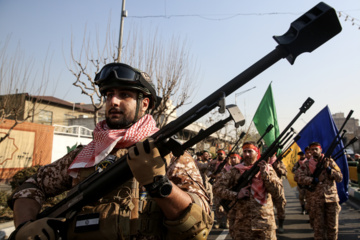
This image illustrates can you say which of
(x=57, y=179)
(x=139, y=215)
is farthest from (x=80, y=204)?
(x=57, y=179)

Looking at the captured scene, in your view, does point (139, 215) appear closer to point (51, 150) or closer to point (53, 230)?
point (53, 230)

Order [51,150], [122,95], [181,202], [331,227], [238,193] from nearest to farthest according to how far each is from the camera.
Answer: [181,202] < [122,95] < [238,193] < [331,227] < [51,150]

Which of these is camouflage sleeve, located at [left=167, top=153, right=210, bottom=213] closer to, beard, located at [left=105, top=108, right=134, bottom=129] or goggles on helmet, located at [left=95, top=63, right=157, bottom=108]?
beard, located at [left=105, top=108, right=134, bottom=129]

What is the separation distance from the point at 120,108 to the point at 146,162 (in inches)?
29.6

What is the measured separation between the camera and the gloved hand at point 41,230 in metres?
1.55

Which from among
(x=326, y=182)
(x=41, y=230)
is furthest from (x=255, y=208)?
(x=41, y=230)

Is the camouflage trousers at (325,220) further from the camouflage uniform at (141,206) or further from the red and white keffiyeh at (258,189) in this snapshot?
the camouflage uniform at (141,206)

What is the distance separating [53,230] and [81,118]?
31398 mm

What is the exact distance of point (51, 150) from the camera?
15.1 m

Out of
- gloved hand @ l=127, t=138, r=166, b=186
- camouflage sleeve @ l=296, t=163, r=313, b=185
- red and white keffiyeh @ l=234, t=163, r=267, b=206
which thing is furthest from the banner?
gloved hand @ l=127, t=138, r=166, b=186

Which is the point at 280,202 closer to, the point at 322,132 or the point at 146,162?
the point at 322,132

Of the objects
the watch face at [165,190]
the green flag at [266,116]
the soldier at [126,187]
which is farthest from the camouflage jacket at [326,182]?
the watch face at [165,190]

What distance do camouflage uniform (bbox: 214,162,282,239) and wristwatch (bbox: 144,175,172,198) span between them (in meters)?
3.15

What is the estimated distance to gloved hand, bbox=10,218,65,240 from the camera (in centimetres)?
155
